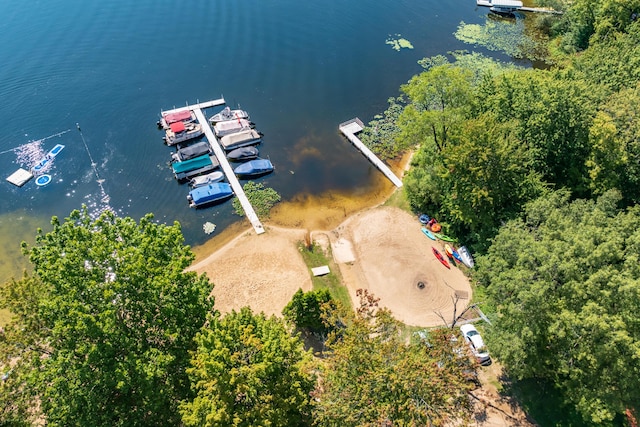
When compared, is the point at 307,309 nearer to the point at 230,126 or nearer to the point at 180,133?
the point at 230,126

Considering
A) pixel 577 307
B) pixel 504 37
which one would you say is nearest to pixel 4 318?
pixel 577 307

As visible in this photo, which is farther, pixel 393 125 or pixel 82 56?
pixel 82 56

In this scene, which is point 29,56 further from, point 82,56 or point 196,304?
point 196,304

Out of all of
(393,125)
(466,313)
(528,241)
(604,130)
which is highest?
(604,130)

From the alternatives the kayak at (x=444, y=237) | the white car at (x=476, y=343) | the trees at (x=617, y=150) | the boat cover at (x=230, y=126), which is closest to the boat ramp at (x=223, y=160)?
the boat cover at (x=230, y=126)

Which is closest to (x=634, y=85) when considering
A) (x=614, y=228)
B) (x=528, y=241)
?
(x=614, y=228)

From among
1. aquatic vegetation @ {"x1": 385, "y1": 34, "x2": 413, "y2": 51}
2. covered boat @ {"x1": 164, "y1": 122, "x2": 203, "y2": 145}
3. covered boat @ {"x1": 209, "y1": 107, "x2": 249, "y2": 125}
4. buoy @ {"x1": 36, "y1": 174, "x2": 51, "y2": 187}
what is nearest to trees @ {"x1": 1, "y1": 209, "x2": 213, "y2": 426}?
buoy @ {"x1": 36, "y1": 174, "x2": 51, "y2": 187}
